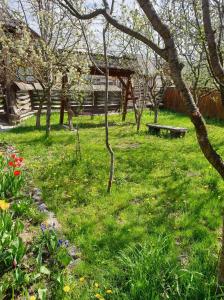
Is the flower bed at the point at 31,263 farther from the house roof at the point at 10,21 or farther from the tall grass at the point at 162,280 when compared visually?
the house roof at the point at 10,21

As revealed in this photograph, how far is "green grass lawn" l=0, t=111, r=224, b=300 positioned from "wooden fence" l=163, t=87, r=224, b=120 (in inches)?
373

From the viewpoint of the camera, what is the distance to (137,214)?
5.28 m

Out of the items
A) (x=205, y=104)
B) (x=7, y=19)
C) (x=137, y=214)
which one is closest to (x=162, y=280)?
(x=137, y=214)

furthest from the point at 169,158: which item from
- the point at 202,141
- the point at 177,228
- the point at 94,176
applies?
the point at 202,141

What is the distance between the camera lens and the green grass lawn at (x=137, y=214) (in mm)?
3336

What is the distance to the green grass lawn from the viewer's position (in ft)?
10.9

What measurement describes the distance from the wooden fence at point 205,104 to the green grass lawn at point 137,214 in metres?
9.47

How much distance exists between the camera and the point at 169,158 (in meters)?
8.73

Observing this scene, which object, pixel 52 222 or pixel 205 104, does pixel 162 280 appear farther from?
pixel 205 104

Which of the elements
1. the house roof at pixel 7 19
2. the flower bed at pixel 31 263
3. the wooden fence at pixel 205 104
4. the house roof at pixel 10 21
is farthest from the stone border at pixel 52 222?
the wooden fence at pixel 205 104

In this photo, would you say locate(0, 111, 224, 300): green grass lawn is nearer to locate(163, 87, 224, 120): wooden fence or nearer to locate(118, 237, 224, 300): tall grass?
locate(118, 237, 224, 300): tall grass

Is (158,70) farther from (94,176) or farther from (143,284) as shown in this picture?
(143,284)

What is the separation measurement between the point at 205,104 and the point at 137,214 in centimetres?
1742

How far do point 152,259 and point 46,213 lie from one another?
2322 mm
